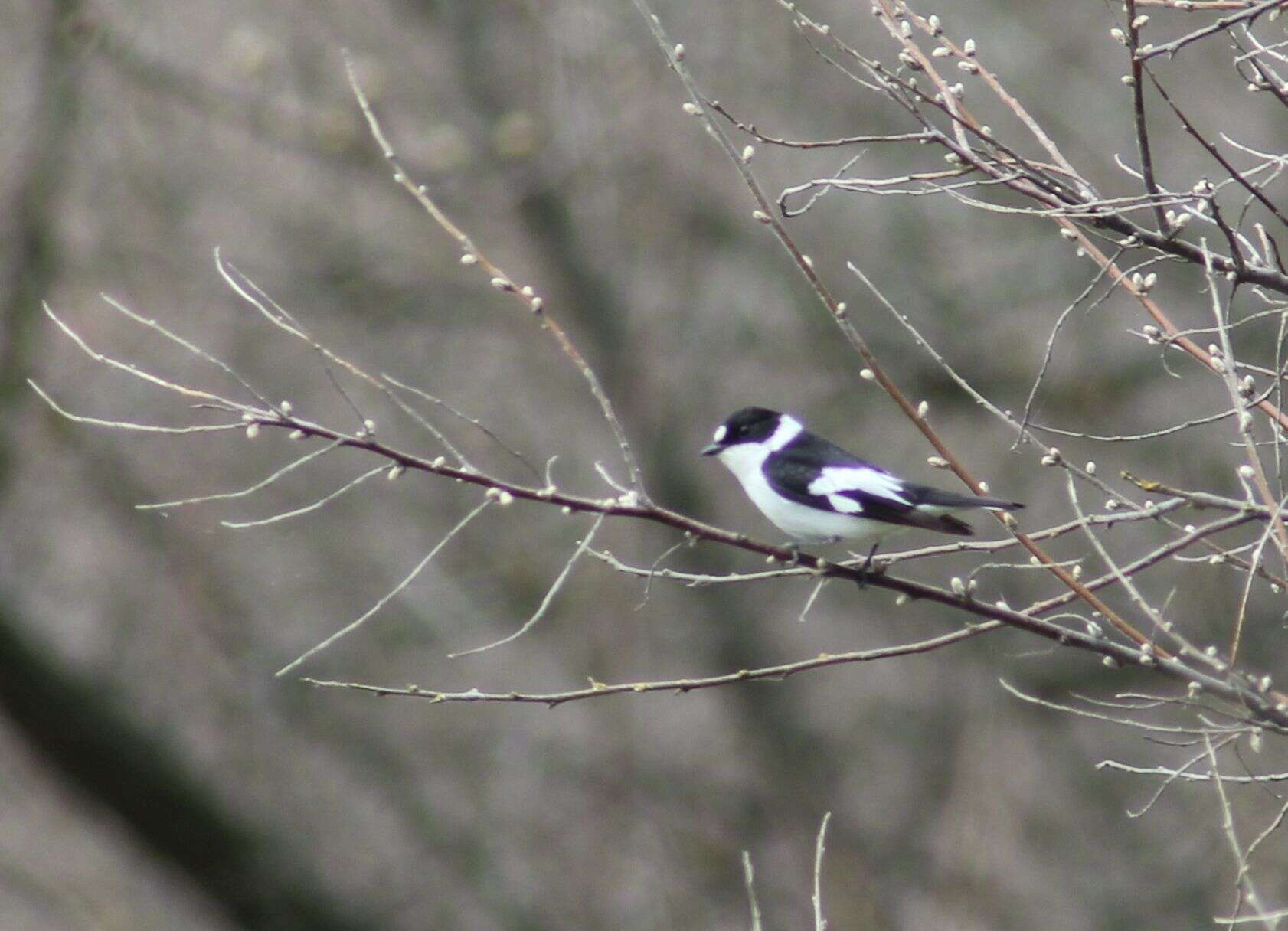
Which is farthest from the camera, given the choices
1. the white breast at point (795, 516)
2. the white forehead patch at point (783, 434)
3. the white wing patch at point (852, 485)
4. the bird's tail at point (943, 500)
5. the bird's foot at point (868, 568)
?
the white forehead patch at point (783, 434)

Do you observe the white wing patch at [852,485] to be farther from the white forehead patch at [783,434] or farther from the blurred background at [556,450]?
the blurred background at [556,450]

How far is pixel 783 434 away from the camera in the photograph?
606 centimetres

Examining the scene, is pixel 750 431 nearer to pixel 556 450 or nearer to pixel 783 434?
pixel 783 434

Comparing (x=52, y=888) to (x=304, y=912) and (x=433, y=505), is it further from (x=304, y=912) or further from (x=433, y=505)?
(x=433, y=505)

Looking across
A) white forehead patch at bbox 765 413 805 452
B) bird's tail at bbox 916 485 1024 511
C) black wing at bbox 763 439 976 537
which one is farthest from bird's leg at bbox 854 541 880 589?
white forehead patch at bbox 765 413 805 452

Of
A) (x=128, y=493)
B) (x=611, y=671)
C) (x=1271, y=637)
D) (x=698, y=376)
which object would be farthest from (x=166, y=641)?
(x=1271, y=637)

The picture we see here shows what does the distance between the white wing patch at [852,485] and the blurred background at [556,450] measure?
4340mm

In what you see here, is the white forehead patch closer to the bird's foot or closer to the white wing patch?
the white wing patch

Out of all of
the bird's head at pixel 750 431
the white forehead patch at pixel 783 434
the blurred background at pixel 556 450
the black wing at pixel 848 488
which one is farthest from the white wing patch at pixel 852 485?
the blurred background at pixel 556 450

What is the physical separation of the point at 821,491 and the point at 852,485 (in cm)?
12

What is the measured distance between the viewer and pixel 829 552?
6.38 metres

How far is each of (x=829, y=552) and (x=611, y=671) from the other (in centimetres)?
421

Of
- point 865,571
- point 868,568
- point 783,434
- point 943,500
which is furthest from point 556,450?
point 865,571

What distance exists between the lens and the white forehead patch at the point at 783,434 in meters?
5.88
